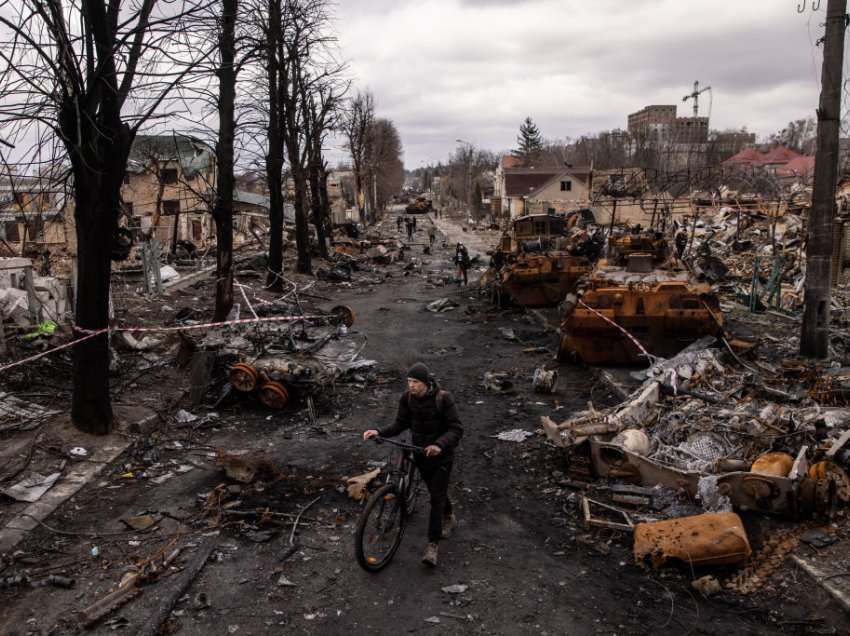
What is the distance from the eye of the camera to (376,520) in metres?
4.95

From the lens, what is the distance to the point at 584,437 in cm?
648

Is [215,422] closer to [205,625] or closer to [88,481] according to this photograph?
[88,481]

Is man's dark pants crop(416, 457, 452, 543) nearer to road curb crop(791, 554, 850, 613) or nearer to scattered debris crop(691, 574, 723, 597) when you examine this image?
scattered debris crop(691, 574, 723, 597)

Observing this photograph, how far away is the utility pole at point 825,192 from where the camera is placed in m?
9.12

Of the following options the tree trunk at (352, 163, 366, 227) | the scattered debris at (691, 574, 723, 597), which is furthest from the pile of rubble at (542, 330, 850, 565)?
the tree trunk at (352, 163, 366, 227)

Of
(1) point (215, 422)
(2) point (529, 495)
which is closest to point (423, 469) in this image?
(2) point (529, 495)

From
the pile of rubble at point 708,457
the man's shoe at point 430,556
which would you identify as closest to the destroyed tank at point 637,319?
the pile of rubble at point 708,457

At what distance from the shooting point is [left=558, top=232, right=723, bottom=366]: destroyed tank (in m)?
9.91

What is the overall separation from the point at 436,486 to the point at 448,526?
1.90 feet

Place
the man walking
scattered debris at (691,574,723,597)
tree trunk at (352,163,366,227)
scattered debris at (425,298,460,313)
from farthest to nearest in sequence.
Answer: tree trunk at (352,163,366,227)
scattered debris at (425,298,460,313)
the man walking
scattered debris at (691,574,723,597)

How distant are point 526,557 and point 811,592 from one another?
1991 millimetres

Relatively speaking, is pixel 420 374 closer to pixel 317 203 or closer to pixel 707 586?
pixel 707 586

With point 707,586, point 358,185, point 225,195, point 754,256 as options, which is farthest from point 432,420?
point 358,185

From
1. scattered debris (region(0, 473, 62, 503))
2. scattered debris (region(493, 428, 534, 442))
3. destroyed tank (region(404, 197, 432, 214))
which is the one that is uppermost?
destroyed tank (region(404, 197, 432, 214))
